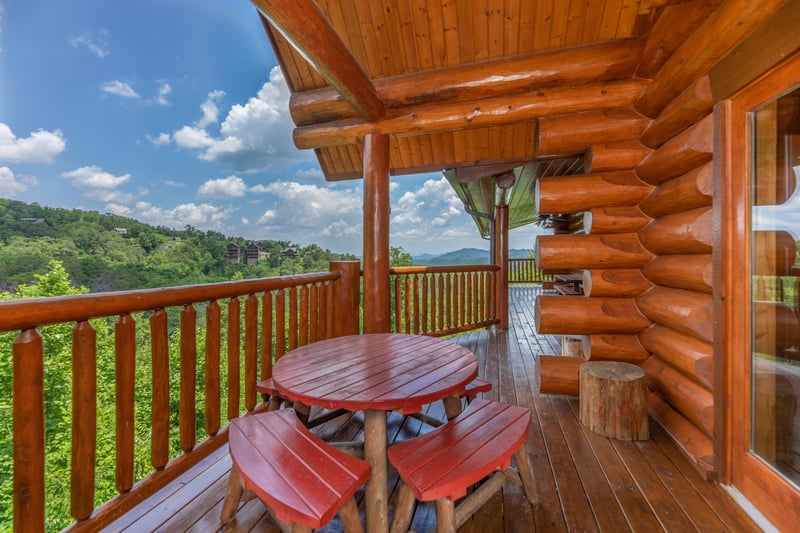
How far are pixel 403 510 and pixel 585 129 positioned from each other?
2801 mm

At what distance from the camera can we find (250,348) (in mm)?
2111

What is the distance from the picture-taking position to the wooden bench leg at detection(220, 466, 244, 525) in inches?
52.8

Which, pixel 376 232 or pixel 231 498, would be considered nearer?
pixel 231 498

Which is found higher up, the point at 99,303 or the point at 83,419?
the point at 99,303

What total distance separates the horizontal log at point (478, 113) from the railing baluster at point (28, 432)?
2780 mm

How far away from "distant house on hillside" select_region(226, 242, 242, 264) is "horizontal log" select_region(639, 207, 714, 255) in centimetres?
2336

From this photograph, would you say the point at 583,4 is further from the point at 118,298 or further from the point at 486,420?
the point at 118,298

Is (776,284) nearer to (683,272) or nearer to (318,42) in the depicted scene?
(683,272)

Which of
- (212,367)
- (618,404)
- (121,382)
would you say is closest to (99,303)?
(121,382)

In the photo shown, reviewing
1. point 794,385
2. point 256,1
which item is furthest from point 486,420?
point 256,1

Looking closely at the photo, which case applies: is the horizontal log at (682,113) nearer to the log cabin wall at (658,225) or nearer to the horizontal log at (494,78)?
the log cabin wall at (658,225)

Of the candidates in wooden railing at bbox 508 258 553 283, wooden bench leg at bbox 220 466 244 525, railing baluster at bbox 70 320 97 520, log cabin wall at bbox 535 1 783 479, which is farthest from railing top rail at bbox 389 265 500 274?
wooden railing at bbox 508 258 553 283

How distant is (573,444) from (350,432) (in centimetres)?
138

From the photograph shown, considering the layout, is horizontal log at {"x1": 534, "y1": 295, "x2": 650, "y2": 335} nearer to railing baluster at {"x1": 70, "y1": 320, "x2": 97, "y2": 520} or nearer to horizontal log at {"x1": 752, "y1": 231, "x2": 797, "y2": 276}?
horizontal log at {"x1": 752, "y1": 231, "x2": 797, "y2": 276}
